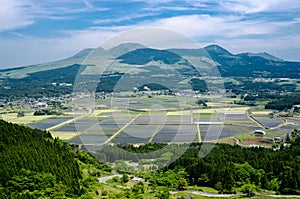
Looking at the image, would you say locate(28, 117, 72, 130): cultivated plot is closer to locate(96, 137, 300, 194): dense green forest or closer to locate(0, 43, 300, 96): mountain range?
locate(0, 43, 300, 96): mountain range

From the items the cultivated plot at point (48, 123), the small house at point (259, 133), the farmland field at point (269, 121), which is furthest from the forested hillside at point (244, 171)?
the cultivated plot at point (48, 123)

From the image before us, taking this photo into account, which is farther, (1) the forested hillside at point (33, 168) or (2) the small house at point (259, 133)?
(2) the small house at point (259, 133)

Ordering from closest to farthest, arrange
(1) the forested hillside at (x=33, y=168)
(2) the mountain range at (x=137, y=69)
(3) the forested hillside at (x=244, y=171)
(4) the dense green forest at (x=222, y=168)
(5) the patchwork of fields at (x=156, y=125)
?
1. (1) the forested hillside at (x=33, y=168)
2. (3) the forested hillside at (x=244, y=171)
3. (4) the dense green forest at (x=222, y=168)
4. (2) the mountain range at (x=137, y=69)
5. (5) the patchwork of fields at (x=156, y=125)

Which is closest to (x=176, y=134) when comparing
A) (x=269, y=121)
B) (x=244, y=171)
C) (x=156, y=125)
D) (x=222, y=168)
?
(x=156, y=125)

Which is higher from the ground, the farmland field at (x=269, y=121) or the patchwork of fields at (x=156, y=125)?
the patchwork of fields at (x=156, y=125)

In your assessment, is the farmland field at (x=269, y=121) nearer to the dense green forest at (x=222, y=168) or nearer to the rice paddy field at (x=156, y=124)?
the rice paddy field at (x=156, y=124)

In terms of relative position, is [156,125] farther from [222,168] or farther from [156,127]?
[222,168]
